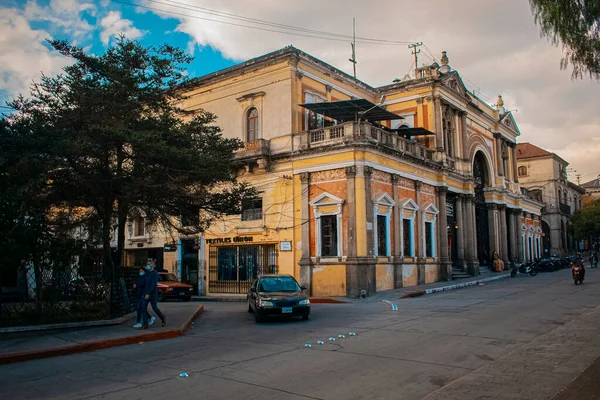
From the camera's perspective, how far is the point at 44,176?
45.0 feet

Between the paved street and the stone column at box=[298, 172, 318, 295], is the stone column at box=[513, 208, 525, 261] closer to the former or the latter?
the stone column at box=[298, 172, 318, 295]

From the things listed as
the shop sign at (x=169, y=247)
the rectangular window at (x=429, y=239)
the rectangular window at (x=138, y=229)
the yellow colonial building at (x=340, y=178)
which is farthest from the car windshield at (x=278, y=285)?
the rectangular window at (x=138, y=229)

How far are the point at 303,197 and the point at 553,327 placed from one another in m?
16.2

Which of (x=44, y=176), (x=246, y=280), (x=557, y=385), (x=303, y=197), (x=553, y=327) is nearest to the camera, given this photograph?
(x=557, y=385)

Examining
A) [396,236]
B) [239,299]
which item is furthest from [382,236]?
[239,299]

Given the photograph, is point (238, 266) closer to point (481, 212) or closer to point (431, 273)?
point (431, 273)

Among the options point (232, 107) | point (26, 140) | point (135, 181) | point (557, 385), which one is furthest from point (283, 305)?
point (232, 107)

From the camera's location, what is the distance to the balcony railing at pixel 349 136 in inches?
1020

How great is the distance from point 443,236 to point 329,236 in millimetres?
9798

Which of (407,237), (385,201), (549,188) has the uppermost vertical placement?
(549,188)

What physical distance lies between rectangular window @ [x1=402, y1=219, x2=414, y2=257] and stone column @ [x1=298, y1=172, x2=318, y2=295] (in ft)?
19.2

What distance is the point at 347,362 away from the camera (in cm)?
927

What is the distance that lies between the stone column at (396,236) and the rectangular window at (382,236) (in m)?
0.83

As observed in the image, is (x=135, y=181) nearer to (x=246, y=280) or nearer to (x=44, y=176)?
(x=44, y=176)
